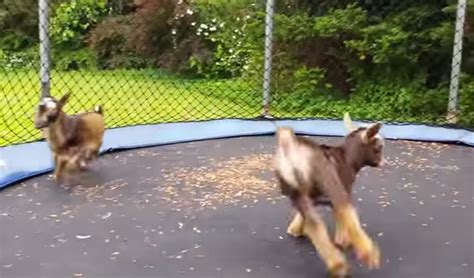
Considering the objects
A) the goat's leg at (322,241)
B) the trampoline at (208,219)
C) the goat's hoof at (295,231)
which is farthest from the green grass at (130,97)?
the goat's leg at (322,241)

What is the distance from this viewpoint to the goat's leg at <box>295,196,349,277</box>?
1.91m

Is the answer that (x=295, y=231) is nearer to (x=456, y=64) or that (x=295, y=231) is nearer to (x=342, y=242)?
(x=342, y=242)

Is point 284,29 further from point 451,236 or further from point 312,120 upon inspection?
point 451,236

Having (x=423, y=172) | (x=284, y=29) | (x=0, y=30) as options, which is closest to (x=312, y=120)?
(x=423, y=172)

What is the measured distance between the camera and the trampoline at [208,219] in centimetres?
207

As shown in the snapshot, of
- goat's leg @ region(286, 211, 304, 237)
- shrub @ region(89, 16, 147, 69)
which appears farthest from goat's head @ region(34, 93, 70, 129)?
shrub @ region(89, 16, 147, 69)

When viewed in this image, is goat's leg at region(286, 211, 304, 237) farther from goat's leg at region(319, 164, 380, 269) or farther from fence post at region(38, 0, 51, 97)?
fence post at region(38, 0, 51, 97)

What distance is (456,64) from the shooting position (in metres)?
4.50

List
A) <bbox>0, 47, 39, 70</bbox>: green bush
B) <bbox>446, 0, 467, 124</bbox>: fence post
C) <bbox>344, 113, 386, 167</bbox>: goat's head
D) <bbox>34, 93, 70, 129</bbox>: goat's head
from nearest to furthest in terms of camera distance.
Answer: <bbox>344, 113, 386, 167</bbox>: goat's head → <bbox>34, 93, 70, 129</bbox>: goat's head → <bbox>446, 0, 467, 124</bbox>: fence post → <bbox>0, 47, 39, 70</bbox>: green bush

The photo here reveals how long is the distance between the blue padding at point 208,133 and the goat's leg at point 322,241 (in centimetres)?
145

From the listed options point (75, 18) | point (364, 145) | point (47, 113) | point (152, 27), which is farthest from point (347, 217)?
point (75, 18)

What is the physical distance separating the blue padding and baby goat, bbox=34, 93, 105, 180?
0.23m

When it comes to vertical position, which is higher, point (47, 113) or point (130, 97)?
point (47, 113)

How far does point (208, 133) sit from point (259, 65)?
6.77 ft
